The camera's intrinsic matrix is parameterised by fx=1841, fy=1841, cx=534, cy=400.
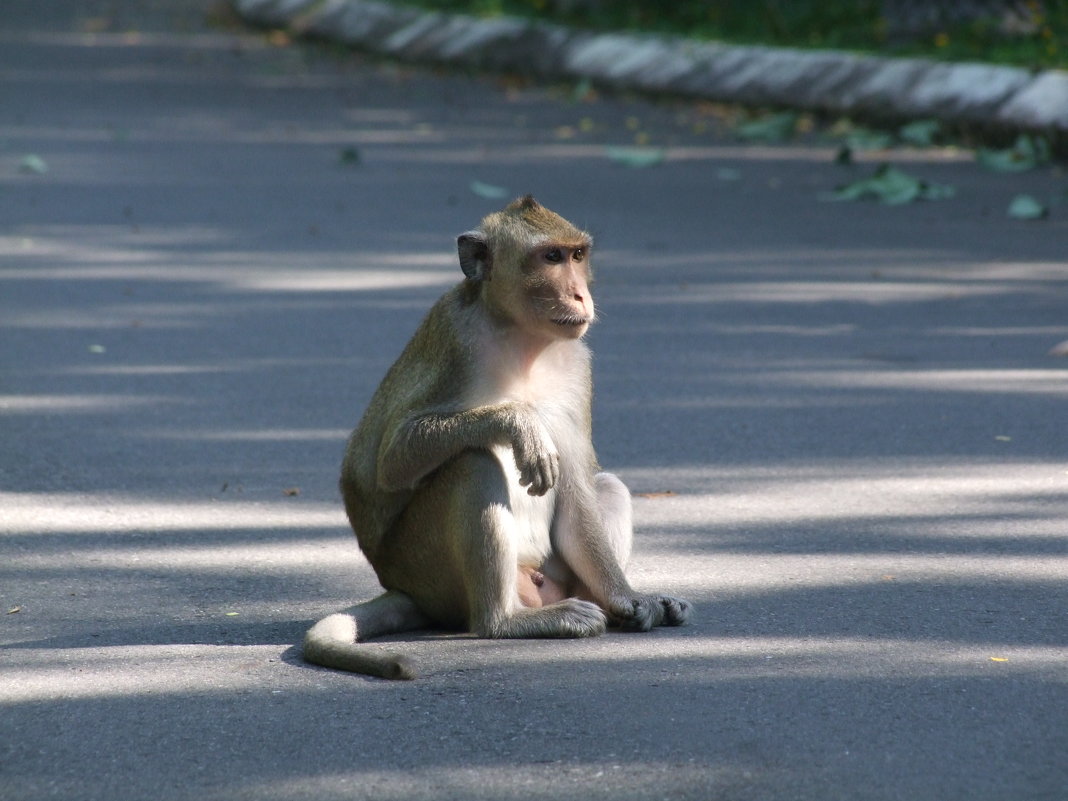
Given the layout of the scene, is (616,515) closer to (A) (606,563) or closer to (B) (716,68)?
(A) (606,563)

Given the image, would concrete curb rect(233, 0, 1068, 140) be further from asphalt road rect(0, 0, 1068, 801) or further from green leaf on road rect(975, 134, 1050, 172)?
asphalt road rect(0, 0, 1068, 801)

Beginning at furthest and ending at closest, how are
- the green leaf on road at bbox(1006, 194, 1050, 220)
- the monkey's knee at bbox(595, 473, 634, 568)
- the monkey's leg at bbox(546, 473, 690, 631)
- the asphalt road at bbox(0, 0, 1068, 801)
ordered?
the green leaf on road at bbox(1006, 194, 1050, 220) < the monkey's knee at bbox(595, 473, 634, 568) < the monkey's leg at bbox(546, 473, 690, 631) < the asphalt road at bbox(0, 0, 1068, 801)

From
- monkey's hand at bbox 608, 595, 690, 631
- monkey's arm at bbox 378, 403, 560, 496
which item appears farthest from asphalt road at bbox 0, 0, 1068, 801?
monkey's arm at bbox 378, 403, 560, 496

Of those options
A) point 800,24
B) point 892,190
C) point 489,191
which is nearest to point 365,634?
point 489,191

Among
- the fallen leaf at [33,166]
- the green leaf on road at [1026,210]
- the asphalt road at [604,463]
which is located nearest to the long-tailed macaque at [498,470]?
the asphalt road at [604,463]

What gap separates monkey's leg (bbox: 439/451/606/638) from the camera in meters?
4.30

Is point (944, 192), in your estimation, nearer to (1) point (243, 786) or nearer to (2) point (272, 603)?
(2) point (272, 603)

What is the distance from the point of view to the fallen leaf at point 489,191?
1160 cm


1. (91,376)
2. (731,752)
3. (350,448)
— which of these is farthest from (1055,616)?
(91,376)

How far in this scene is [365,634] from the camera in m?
4.43

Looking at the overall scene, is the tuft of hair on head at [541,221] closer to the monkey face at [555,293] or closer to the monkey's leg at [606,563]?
the monkey face at [555,293]

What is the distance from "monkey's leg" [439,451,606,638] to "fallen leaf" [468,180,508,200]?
7330 millimetres

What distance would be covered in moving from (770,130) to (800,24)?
13.3 ft

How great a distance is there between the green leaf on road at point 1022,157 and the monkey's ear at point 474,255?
861cm
